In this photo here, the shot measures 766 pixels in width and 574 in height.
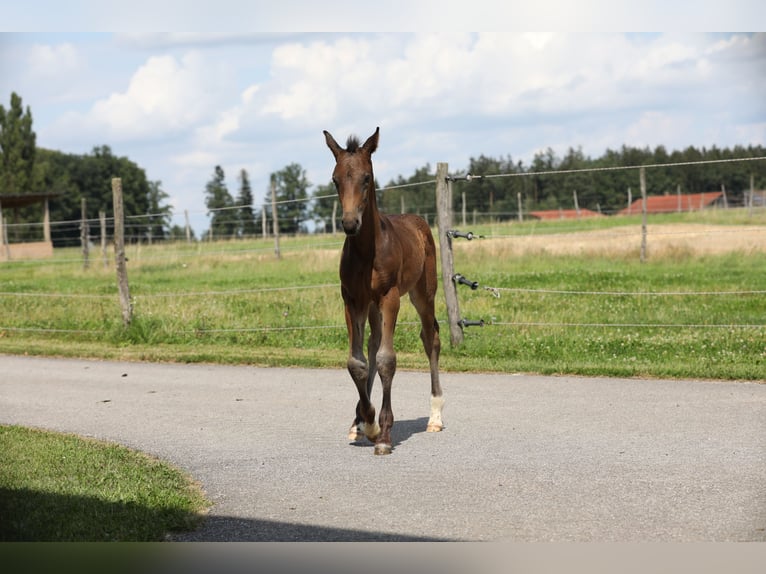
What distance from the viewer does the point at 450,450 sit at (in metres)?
7.27

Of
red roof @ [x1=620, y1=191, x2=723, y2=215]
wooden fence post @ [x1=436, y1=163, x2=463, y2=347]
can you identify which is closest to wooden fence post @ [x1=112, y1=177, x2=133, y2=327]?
wooden fence post @ [x1=436, y1=163, x2=463, y2=347]

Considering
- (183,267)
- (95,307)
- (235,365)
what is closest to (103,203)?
(183,267)

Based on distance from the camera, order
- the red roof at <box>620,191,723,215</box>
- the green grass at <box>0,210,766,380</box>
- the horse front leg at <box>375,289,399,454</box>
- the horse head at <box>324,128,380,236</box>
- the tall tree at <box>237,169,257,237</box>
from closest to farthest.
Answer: the horse head at <box>324,128,380,236</box> → the horse front leg at <box>375,289,399,454</box> → the green grass at <box>0,210,766,380</box> → the tall tree at <box>237,169,257,237</box> → the red roof at <box>620,191,723,215</box>

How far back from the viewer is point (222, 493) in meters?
6.14

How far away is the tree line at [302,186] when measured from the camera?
3831cm

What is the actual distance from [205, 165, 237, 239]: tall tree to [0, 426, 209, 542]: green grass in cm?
2292

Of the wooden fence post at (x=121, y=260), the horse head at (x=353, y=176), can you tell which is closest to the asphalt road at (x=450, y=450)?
the horse head at (x=353, y=176)

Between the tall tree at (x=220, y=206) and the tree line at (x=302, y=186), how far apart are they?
3.1 inches

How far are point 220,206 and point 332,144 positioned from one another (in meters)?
45.2

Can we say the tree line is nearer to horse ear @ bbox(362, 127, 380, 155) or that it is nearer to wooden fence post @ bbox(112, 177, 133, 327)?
wooden fence post @ bbox(112, 177, 133, 327)

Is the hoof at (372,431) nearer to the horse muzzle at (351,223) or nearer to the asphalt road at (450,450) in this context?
the asphalt road at (450,450)

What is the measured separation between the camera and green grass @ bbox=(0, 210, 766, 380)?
11.9 m

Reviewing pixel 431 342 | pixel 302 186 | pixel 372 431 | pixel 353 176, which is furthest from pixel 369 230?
pixel 302 186

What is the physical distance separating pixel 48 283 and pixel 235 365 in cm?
1480
